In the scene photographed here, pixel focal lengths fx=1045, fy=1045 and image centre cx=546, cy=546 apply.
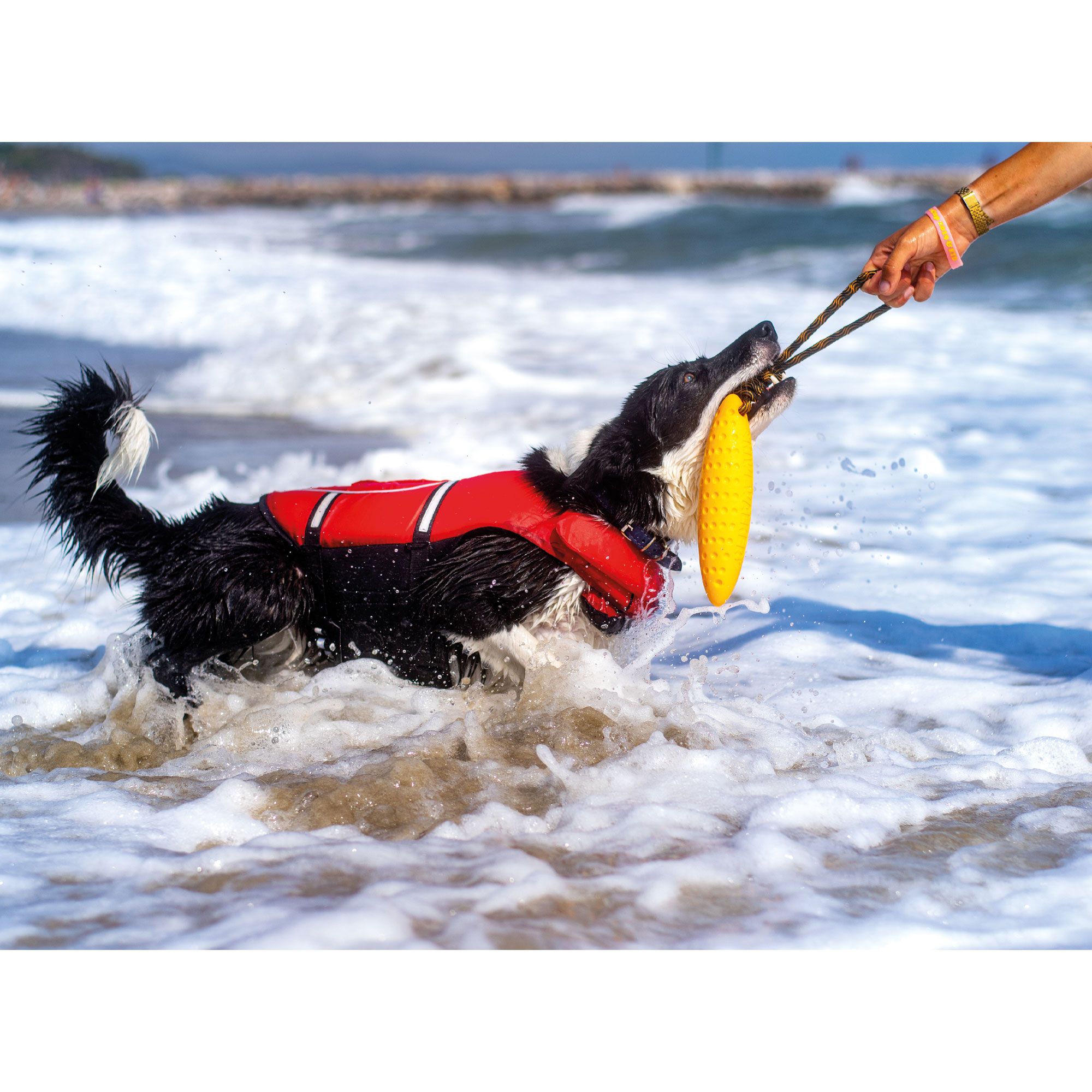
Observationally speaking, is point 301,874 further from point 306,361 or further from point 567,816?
point 306,361

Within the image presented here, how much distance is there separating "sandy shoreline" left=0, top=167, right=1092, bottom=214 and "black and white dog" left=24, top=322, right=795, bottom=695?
701 inches

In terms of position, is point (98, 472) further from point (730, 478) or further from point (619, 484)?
point (730, 478)

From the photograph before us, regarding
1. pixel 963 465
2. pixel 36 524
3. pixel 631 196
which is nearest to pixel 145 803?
pixel 36 524

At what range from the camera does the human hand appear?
3.18m

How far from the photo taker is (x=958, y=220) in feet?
10.6

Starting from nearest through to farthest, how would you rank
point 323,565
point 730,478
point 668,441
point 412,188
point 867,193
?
point 730,478 → point 668,441 → point 323,565 → point 867,193 → point 412,188

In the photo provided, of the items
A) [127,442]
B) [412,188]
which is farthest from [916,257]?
[412,188]

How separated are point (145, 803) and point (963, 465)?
5.33m

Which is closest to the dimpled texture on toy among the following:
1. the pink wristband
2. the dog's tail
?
the pink wristband

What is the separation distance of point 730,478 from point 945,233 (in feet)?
3.39

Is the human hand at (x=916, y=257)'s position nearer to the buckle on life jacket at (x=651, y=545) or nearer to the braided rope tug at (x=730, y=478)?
the braided rope tug at (x=730, y=478)

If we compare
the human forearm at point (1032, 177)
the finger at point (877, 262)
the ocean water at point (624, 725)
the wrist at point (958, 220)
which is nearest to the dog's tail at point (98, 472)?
the ocean water at point (624, 725)

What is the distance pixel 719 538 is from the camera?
3.11 metres

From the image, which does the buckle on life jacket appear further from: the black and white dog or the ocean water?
the ocean water
